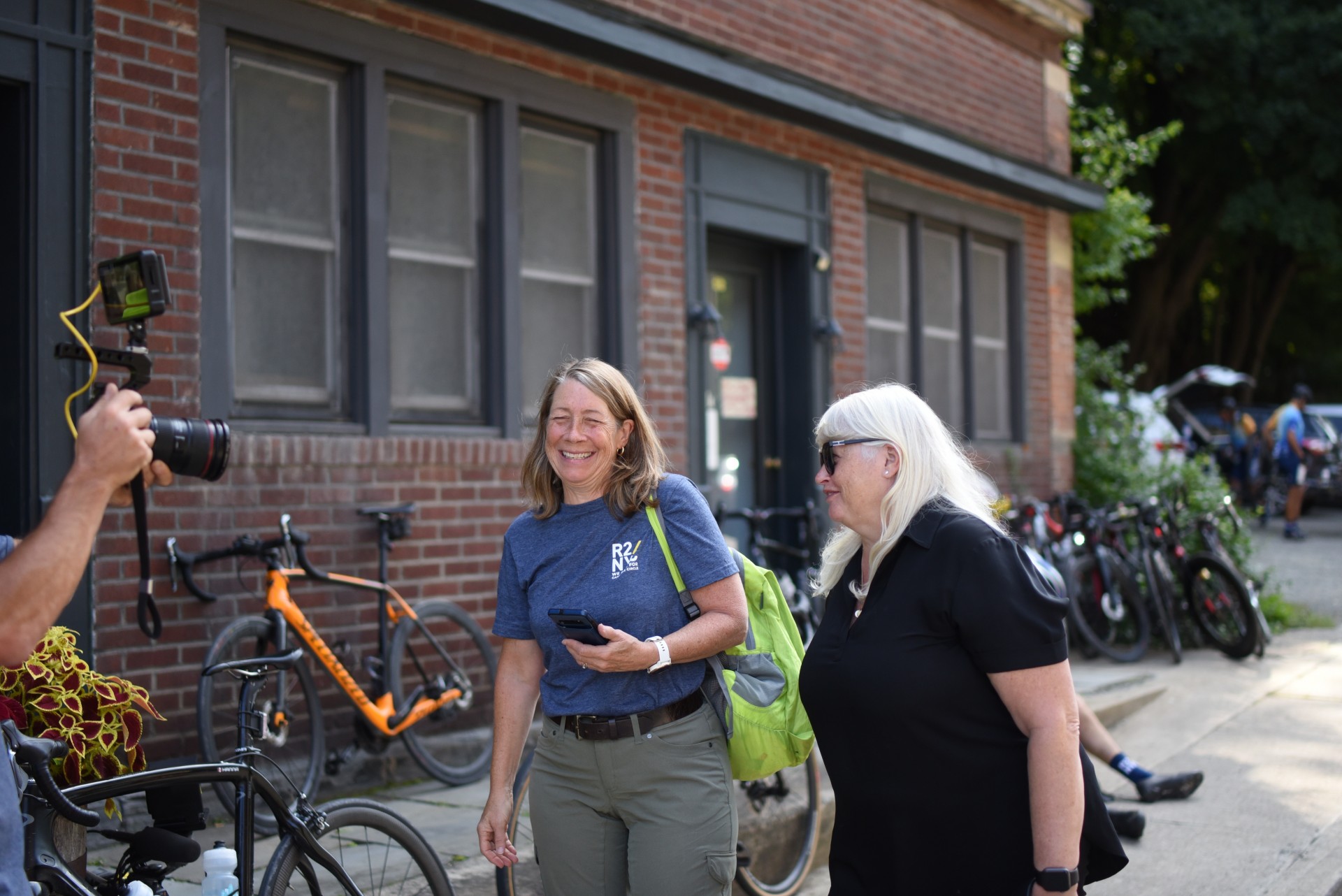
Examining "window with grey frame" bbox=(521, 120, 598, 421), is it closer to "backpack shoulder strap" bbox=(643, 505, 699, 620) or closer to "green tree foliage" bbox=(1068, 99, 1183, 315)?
"backpack shoulder strap" bbox=(643, 505, 699, 620)

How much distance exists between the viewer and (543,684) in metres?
3.22

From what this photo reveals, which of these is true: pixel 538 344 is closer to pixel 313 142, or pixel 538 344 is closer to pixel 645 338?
pixel 645 338

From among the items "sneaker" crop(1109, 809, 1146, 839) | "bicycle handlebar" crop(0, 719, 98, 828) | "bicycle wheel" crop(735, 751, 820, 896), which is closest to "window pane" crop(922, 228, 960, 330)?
"sneaker" crop(1109, 809, 1146, 839)

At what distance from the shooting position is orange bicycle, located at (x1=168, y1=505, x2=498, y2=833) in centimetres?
520

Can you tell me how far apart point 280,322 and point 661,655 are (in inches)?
142

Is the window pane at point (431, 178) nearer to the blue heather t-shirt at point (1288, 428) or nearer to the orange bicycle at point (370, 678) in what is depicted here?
the orange bicycle at point (370, 678)

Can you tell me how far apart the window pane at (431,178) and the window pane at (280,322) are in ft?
1.79

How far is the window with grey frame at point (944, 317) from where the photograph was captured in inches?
389

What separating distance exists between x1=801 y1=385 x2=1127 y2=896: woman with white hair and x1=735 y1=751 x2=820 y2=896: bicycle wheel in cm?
217

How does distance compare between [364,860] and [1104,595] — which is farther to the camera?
[1104,595]

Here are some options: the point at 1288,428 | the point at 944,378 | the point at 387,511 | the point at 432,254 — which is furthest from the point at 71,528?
the point at 1288,428

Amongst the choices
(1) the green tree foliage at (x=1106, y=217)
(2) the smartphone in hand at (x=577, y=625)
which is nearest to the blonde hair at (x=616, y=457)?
(2) the smartphone in hand at (x=577, y=625)

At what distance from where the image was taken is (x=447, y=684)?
601 cm

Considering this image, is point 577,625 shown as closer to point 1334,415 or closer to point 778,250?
point 778,250
